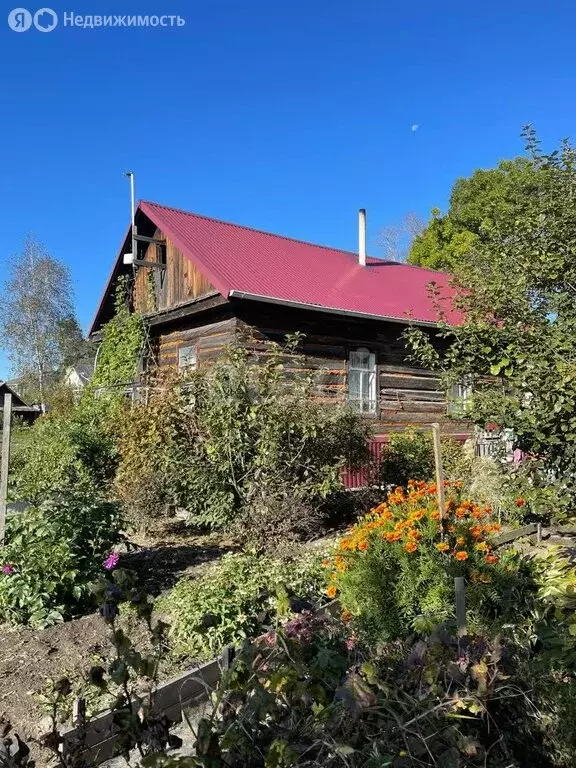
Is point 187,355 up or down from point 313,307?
down

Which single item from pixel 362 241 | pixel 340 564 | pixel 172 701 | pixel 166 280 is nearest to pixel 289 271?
pixel 166 280

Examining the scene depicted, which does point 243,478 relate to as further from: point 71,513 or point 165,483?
point 71,513

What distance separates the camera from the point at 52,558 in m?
4.86

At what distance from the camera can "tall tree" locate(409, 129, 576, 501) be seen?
4.54 metres

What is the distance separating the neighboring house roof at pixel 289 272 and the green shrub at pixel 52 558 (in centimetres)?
573

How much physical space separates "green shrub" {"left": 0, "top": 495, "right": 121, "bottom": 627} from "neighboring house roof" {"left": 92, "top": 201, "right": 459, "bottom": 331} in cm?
573

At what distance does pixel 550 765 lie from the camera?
255cm

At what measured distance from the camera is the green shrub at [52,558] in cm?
467

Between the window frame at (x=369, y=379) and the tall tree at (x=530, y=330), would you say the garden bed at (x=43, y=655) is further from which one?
the window frame at (x=369, y=379)

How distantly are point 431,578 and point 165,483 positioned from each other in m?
4.47

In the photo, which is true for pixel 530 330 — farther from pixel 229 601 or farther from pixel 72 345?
pixel 72 345

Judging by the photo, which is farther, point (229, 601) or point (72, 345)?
point (72, 345)

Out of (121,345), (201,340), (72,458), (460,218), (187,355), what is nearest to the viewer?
(72,458)

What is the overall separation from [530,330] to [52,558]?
425cm
